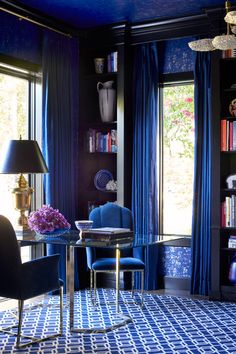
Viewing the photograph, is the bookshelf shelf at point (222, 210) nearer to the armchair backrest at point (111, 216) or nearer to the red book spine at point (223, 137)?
the red book spine at point (223, 137)

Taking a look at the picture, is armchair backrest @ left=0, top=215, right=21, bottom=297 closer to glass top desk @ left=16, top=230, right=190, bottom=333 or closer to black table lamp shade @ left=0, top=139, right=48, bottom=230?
glass top desk @ left=16, top=230, right=190, bottom=333

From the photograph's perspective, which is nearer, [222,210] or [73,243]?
[73,243]

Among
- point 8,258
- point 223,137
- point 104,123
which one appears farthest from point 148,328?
point 104,123

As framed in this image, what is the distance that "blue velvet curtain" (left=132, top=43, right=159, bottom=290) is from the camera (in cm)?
625

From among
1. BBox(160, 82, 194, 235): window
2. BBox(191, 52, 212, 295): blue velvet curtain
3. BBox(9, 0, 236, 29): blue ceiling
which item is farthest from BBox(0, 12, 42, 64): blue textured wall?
BBox(191, 52, 212, 295): blue velvet curtain

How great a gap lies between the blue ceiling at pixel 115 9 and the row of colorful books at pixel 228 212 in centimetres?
194

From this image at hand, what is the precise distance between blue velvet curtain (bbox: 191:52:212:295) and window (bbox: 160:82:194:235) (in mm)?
300

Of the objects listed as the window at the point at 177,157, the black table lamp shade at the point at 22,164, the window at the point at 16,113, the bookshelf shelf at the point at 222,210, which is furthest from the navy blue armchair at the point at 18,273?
the window at the point at 177,157

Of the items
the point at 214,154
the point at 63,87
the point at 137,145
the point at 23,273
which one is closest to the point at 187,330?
the point at 23,273

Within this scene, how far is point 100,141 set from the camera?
6469mm

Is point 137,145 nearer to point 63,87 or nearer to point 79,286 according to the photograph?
point 63,87

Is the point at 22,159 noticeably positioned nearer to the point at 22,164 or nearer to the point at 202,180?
the point at 22,164

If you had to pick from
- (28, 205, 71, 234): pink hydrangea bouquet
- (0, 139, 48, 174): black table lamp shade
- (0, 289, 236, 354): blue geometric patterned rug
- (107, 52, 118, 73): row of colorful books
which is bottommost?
(0, 289, 236, 354): blue geometric patterned rug

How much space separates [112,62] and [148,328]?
3.20 m
